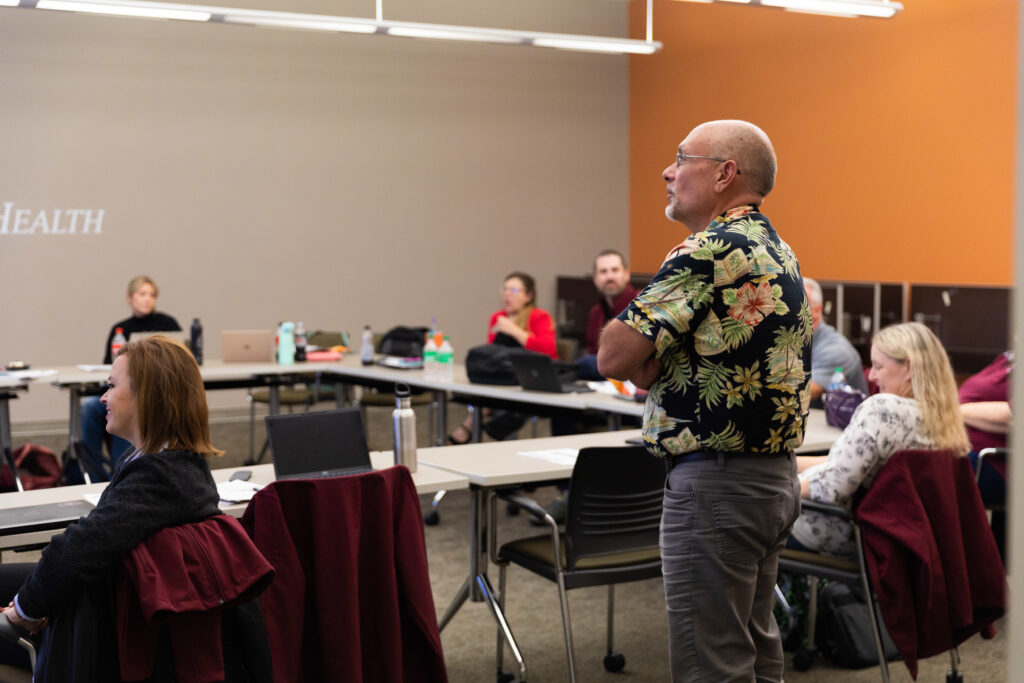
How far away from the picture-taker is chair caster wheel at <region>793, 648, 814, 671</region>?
3.50 m

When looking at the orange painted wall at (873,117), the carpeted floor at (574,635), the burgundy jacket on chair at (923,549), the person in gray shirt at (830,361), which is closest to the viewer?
the burgundy jacket on chair at (923,549)

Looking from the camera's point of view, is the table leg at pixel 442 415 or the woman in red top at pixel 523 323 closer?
the table leg at pixel 442 415

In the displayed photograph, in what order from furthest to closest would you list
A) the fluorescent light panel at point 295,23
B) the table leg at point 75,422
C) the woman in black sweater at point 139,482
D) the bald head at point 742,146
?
1. the fluorescent light panel at point 295,23
2. the table leg at point 75,422
3. the bald head at point 742,146
4. the woman in black sweater at point 139,482

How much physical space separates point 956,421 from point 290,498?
6.22 ft

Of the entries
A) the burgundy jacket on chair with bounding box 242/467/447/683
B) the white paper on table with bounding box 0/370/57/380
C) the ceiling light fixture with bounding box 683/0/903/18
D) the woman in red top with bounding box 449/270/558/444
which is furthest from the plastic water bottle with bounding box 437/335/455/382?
the burgundy jacket on chair with bounding box 242/467/447/683

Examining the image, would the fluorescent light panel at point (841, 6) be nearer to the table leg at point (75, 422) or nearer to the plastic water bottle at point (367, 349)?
the plastic water bottle at point (367, 349)

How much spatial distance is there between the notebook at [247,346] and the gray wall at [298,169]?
7.76 feet

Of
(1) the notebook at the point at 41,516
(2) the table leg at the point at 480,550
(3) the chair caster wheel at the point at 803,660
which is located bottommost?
(3) the chair caster wheel at the point at 803,660

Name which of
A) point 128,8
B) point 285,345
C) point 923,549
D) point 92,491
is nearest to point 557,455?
point 923,549

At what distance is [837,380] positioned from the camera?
4527mm

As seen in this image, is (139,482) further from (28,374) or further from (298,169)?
(298,169)

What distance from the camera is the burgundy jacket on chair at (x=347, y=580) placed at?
2469 mm

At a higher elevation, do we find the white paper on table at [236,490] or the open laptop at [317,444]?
the open laptop at [317,444]

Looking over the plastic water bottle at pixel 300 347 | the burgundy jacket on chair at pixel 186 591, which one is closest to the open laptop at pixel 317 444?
the burgundy jacket on chair at pixel 186 591
